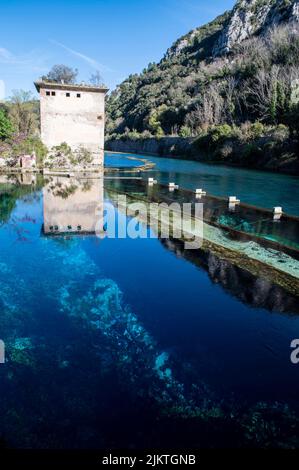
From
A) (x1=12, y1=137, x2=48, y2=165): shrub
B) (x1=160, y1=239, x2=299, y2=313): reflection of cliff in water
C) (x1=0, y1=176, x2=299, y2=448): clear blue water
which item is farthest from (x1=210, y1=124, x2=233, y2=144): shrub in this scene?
(x1=0, y1=176, x2=299, y2=448): clear blue water

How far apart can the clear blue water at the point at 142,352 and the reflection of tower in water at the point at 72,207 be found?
6.33ft

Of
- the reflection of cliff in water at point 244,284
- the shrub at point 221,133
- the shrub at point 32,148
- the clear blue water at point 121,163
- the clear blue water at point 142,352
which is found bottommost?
the clear blue water at point 142,352

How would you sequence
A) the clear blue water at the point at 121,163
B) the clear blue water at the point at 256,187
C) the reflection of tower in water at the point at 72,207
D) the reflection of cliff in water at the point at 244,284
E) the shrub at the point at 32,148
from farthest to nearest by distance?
the clear blue water at the point at 121,163, the shrub at the point at 32,148, the clear blue water at the point at 256,187, the reflection of tower in water at the point at 72,207, the reflection of cliff in water at the point at 244,284

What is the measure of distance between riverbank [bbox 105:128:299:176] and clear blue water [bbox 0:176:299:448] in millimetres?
19500

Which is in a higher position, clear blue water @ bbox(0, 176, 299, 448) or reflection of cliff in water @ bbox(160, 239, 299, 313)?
reflection of cliff in water @ bbox(160, 239, 299, 313)

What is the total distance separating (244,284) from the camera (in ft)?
19.3

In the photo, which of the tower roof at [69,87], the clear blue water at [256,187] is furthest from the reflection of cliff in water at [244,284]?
the tower roof at [69,87]

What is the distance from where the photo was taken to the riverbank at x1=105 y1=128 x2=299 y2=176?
2395cm

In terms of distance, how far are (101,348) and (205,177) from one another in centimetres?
1839

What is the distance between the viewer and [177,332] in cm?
441

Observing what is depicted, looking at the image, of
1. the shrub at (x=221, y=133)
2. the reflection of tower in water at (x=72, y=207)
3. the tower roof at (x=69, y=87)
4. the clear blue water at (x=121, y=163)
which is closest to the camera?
the reflection of tower in water at (x=72, y=207)

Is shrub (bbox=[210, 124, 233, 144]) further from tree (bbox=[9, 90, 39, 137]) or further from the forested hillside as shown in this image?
tree (bbox=[9, 90, 39, 137])

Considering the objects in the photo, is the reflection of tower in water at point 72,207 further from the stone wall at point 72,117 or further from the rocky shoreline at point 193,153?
the rocky shoreline at point 193,153

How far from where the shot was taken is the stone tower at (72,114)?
21203 millimetres
